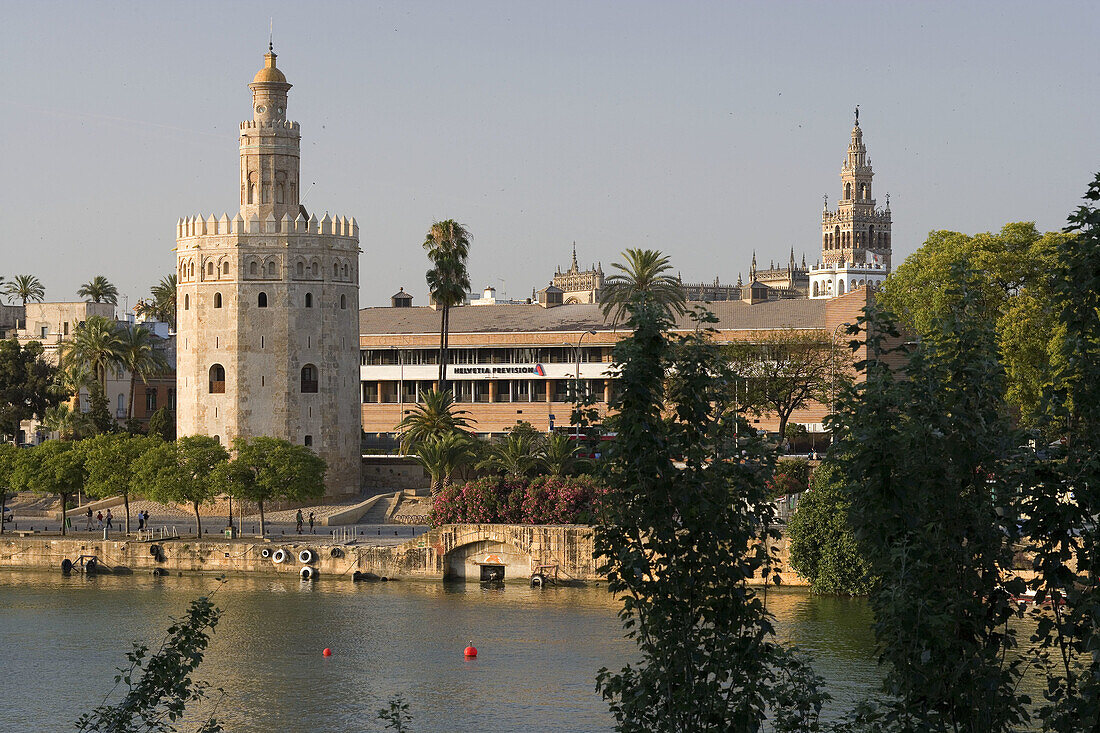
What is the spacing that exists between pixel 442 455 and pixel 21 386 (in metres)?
34.7

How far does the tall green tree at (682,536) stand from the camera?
21.5 meters

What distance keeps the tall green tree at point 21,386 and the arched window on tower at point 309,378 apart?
23178 millimetres

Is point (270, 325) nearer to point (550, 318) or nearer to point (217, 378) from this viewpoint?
point (217, 378)

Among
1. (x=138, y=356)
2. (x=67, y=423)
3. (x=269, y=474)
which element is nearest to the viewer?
(x=269, y=474)

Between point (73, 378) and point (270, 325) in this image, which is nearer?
point (270, 325)

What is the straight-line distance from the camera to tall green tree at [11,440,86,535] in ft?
256

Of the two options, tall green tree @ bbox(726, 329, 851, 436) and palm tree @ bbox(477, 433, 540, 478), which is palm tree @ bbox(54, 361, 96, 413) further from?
tall green tree @ bbox(726, 329, 851, 436)

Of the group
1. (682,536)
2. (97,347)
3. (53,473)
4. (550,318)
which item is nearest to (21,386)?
(97,347)

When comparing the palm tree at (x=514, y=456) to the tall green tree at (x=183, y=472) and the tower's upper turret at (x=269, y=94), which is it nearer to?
the tall green tree at (x=183, y=472)

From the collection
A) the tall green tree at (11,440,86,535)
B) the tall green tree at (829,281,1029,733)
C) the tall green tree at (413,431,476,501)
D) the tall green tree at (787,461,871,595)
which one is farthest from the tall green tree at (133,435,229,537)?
the tall green tree at (829,281,1029,733)

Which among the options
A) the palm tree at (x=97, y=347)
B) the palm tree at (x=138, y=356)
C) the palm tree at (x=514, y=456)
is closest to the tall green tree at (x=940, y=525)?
the palm tree at (x=514, y=456)

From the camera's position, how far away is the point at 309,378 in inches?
A: 3334

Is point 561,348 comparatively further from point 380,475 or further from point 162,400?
point 162,400

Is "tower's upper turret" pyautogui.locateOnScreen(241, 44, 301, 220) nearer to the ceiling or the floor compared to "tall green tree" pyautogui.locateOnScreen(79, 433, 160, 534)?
nearer to the ceiling
